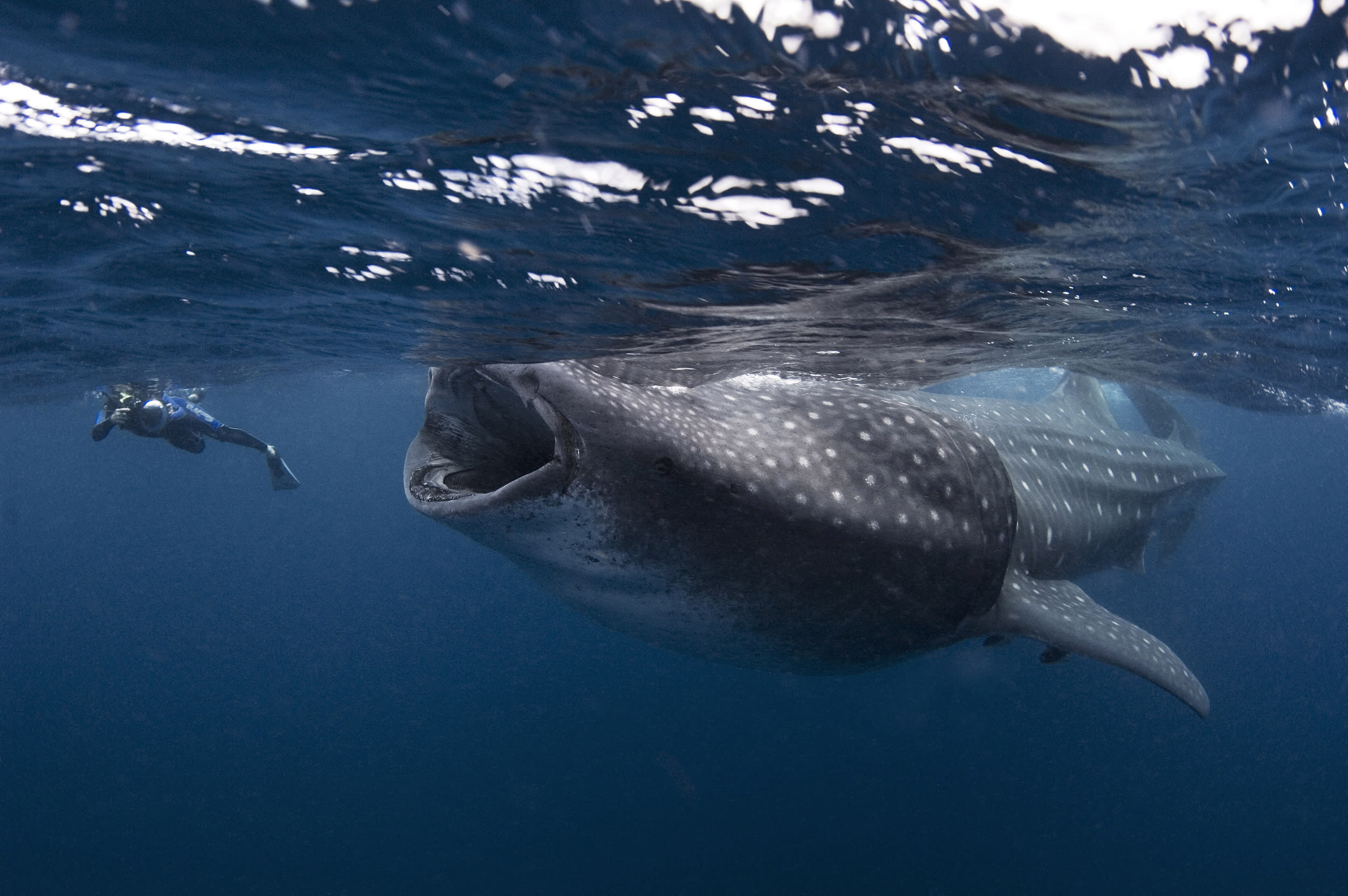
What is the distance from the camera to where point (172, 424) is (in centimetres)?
1805

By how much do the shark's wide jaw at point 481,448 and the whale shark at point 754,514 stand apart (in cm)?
1

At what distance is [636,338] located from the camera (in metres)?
8.63

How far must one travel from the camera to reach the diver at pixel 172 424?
17.0m

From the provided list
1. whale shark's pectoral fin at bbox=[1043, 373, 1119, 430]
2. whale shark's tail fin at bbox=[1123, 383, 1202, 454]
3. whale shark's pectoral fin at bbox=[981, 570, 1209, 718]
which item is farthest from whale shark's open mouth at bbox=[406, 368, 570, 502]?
whale shark's tail fin at bbox=[1123, 383, 1202, 454]

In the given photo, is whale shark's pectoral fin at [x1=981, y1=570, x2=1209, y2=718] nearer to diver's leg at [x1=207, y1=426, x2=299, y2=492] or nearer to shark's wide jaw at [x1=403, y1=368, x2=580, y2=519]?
shark's wide jaw at [x1=403, y1=368, x2=580, y2=519]

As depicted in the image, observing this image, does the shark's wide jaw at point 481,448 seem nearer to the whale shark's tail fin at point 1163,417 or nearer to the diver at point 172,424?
the diver at point 172,424

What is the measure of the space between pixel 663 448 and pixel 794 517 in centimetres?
99

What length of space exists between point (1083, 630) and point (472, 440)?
16.2 ft

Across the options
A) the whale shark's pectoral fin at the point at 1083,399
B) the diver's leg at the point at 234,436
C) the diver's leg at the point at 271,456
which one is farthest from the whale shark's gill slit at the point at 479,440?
the diver's leg at the point at 234,436

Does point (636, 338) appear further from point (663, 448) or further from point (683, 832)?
point (683, 832)

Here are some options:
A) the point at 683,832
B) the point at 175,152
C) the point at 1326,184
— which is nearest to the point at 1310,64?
the point at 1326,184

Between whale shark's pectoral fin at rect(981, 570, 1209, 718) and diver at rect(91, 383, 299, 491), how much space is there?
53.7ft

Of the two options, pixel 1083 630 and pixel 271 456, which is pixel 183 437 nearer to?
pixel 271 456

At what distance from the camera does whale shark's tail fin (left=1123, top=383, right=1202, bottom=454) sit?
16.0 m
